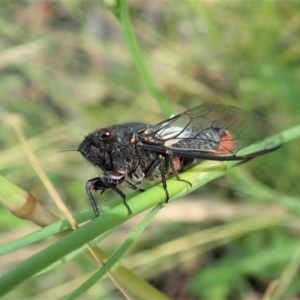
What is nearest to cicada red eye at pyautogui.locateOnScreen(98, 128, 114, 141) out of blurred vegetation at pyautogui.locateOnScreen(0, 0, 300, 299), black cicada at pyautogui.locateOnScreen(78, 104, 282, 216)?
black cicada at pyautogui.locateOnScreen(78, 104, 282, 216)

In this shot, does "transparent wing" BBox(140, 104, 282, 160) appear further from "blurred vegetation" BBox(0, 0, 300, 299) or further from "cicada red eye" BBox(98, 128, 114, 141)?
"blurred vegetation" BBox(0, 0, 300, 299)

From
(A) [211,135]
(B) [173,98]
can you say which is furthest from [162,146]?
(B) [173,98]

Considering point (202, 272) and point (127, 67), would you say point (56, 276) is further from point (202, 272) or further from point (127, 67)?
point (127, 67)

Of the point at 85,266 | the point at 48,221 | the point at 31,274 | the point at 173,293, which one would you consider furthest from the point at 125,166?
the point at 173,293

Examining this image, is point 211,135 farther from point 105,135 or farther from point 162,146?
point 105,135

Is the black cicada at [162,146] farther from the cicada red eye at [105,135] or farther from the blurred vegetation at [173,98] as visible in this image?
the blurred vegetation at [173,98]

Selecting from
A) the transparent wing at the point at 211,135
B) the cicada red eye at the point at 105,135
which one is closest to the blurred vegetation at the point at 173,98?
the transparent wing at the point at 211,135
